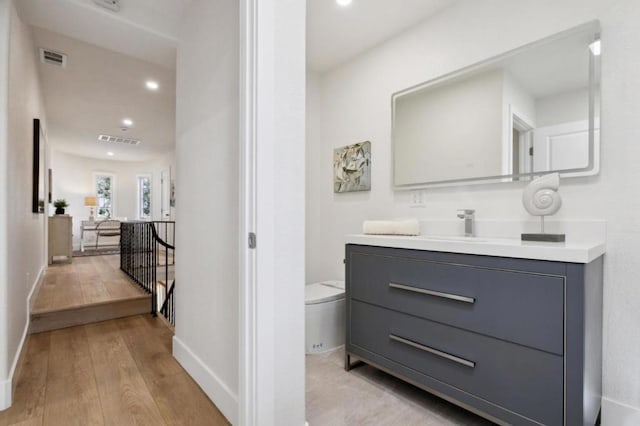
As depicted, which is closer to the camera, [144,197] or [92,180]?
[92,180]

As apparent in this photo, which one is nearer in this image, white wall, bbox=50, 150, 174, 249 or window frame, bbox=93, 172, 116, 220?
white wall, bbox=50, 150, 174, 249

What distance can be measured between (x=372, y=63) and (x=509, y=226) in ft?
5.86

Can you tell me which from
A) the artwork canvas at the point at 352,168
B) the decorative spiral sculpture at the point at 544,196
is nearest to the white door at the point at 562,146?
the decorative spiral sculpture at the point at 544,196

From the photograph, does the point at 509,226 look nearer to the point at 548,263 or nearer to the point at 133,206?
the point at 548,263

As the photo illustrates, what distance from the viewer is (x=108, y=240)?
8562 millimetres

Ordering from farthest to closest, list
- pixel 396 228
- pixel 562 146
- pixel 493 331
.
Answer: pixel 396 228 < pixel 562 146 < pixel 493 331

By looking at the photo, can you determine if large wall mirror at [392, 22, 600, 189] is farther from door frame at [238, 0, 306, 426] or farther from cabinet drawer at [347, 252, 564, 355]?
door frame at [238, 0, 306, 426]

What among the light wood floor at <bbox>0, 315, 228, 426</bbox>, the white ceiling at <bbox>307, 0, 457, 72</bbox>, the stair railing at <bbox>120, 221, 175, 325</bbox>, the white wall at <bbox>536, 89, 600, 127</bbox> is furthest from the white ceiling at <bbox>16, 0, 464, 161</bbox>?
the light wood floor at <bbox>0, 315, 228, 426</bbox>

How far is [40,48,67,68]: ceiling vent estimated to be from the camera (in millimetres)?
3013

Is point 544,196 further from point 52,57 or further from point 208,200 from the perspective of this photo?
point 52,57

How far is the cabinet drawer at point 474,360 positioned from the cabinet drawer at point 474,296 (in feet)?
0.16

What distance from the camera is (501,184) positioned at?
1.95 metres

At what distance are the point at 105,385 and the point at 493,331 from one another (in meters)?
2.13

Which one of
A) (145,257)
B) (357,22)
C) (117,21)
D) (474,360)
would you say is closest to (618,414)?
(474,360)
